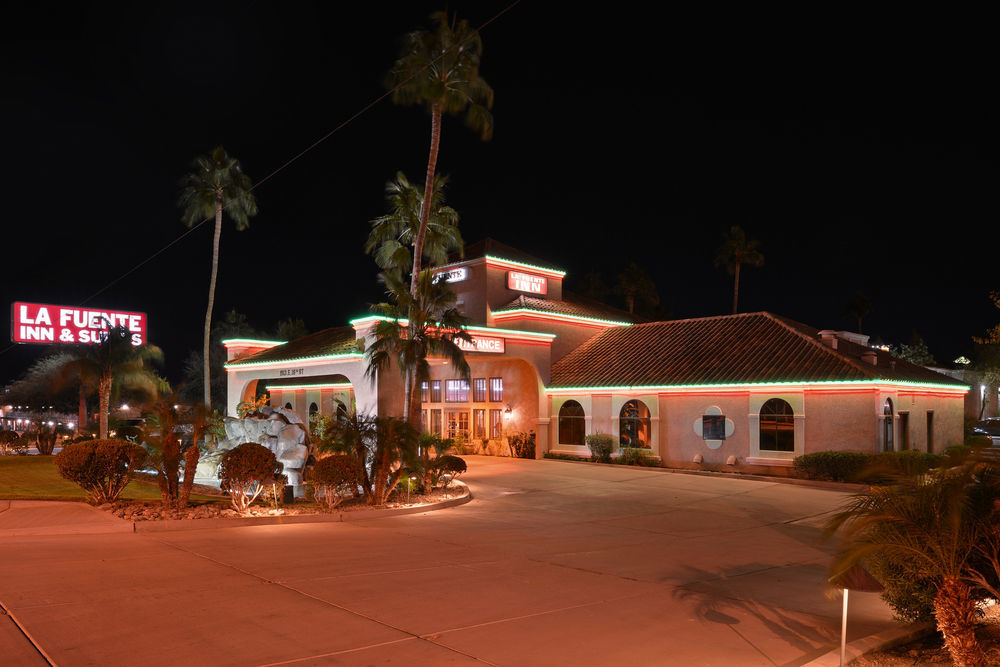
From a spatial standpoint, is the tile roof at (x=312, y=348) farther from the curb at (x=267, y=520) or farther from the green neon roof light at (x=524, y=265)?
the curb at (x=267, y=520)

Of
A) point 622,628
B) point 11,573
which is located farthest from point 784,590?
point 11,573

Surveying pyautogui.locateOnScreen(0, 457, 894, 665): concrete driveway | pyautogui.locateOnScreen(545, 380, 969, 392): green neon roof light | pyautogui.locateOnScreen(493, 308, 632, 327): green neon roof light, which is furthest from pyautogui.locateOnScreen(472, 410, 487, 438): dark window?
pyautogui.locateOnScreen(0, 457, 894, 665): concrete driveway

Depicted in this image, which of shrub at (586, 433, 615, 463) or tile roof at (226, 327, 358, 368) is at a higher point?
tile roof at (226, 327, 358, 368)

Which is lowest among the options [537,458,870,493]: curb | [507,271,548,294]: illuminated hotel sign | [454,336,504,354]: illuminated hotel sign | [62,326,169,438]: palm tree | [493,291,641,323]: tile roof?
[537,458,870,493]: curb

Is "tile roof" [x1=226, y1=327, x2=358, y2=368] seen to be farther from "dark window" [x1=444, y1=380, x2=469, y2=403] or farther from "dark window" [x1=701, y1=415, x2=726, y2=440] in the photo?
"dark window" [x1=701, y1=415, x2=726, y2=440]

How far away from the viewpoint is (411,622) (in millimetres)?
7668

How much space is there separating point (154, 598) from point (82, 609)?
0.75 m

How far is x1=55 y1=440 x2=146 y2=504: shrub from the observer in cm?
1487

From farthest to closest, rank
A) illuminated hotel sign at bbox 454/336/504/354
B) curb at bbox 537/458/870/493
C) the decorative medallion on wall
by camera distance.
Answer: illuminated hotel sign at bbox 454/336/504/354 < the decorative medallion on wall < curb at bbox 537/458/870/493

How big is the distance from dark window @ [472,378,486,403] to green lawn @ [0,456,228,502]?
16446 mm

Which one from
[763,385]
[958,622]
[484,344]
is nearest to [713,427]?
[763,385]

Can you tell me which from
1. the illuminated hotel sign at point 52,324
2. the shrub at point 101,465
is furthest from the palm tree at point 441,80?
the illuminated hotel sign at point 52,324

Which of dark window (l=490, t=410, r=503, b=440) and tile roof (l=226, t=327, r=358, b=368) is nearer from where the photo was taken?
tile roof (l=226, t=327, r=358, b=368)

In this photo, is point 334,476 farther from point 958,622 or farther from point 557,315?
point 557,315
